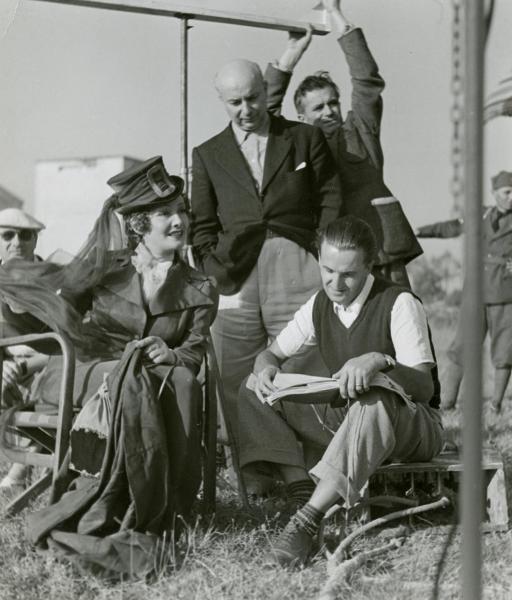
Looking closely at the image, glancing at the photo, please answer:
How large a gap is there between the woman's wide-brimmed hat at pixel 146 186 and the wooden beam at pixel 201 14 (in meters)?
1.03

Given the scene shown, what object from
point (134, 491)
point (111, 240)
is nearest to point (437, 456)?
point (134, 491)

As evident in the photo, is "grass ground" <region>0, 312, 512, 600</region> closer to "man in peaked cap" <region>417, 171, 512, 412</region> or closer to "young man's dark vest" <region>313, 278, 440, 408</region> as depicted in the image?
"young man's dark vest" <region>313, 278, 440, 408</region>

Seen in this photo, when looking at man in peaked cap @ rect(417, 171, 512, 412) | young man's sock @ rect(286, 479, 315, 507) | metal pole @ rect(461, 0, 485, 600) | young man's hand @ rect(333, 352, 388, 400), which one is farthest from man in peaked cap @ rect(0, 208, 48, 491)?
man in peaked cap @ rect(417, 171, 512, 412)

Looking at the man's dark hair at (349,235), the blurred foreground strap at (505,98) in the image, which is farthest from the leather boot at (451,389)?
the man's dark hair at (349,235)

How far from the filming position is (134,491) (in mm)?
3305

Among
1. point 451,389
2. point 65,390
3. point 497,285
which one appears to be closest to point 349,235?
point 65,390

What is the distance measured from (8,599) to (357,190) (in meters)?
2.44

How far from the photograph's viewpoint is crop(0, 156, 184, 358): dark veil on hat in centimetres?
380

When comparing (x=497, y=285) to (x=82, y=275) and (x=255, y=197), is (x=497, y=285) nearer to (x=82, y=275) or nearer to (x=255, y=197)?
(x=255, y=197)

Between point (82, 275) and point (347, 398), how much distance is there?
1.16m

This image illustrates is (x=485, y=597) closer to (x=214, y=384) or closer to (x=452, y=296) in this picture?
(x=214, y=384)

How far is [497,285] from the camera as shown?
22.5ft

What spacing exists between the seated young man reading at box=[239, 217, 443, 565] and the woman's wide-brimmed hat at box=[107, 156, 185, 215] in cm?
65

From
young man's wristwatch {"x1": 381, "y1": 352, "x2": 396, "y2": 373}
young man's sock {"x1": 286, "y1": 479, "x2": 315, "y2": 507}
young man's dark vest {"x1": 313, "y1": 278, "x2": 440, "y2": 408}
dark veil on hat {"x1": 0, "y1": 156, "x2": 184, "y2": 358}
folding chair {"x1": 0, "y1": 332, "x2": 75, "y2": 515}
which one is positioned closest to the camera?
young man's wristwatch {"x1": 381, "y1": 352, "x2": 396, "y2": 373}
